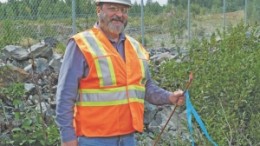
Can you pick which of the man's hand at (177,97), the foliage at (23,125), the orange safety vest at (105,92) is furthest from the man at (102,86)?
the foliage at (23,125)

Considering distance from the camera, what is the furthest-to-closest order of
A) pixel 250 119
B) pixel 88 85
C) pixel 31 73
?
pixel 31 73
pixel 250 119
pixel 88 85

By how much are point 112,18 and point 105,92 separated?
1.48ft

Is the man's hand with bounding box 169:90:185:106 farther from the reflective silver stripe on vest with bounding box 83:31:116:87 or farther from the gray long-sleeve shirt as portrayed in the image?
the gray long-sleeve shirt

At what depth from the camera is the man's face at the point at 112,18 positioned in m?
3.38

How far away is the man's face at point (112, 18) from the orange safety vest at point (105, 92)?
0.23 ft

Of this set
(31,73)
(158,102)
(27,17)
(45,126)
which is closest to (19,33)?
(27,17)

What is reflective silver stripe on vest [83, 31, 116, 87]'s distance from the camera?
130 inches

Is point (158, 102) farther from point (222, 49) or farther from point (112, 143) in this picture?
point (222, 49)

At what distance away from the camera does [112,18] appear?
338 centimetres

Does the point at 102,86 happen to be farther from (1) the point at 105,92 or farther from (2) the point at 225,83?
(2) the point at 225,83

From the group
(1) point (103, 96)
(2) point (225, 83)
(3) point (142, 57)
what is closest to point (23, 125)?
(2) point (225, 83)

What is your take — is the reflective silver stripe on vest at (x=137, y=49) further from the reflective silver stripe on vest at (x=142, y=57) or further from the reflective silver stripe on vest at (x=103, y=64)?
the reflective silver stripe on vest at (x=103, y=64)

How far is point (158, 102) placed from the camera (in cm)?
382

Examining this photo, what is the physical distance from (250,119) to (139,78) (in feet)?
6.70
